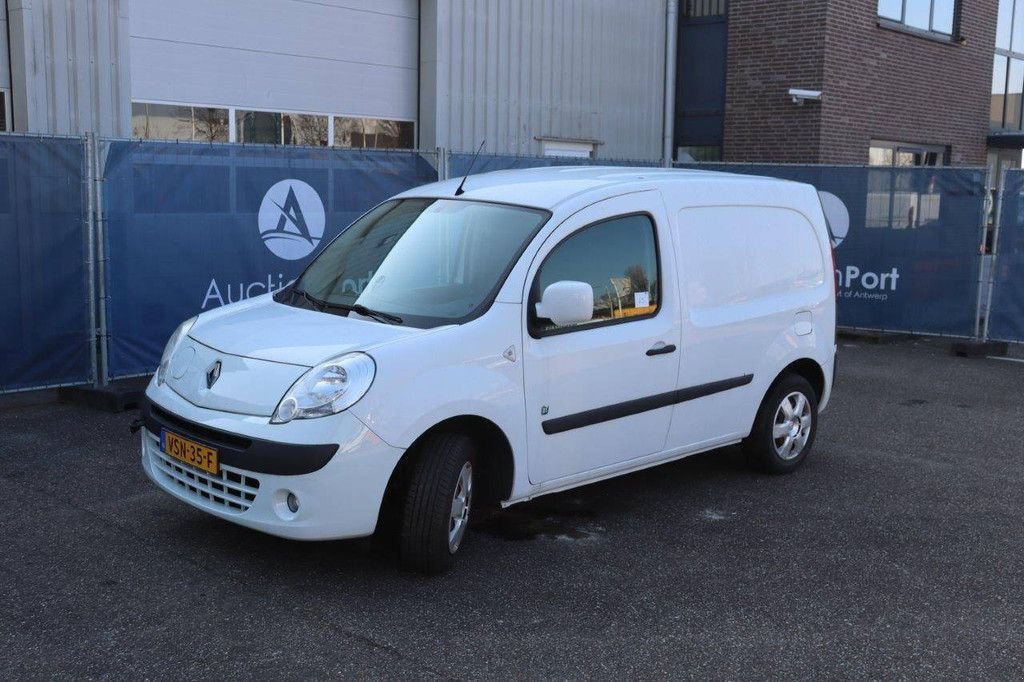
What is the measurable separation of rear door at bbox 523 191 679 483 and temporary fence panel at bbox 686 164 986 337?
283 inches

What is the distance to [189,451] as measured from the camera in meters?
4.88

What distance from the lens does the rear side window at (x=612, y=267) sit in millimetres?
5449

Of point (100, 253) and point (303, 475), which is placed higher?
point (100, 253)

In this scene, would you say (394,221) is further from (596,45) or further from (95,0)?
(596,45)

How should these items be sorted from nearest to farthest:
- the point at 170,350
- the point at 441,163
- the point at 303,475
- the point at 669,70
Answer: the point at 303,475
the point at 170,350
the point at 441,163
the point at 669,70

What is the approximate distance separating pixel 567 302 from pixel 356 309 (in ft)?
3.52

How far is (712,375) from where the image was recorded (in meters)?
6.19

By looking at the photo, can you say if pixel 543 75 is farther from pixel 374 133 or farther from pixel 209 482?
pixel 209 482

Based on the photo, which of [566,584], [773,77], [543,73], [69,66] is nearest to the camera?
[566,584]

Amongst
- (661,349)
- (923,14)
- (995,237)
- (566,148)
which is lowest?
(661,349)

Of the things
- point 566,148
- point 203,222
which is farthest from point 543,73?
point 203,222

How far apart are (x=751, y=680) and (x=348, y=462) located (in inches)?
71.9

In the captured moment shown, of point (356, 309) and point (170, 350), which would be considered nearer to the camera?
point (356, 309)

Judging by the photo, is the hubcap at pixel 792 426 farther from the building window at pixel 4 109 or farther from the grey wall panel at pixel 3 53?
the grey wall panel at pixel 3 53
